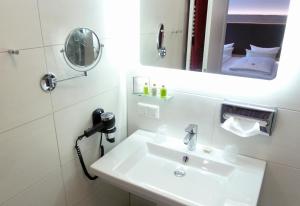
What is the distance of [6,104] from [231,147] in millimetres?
989

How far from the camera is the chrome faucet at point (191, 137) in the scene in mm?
1258

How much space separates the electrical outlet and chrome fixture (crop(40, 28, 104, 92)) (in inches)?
15.3

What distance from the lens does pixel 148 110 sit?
146 centimetres

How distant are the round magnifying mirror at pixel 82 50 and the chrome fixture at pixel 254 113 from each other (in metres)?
0.66

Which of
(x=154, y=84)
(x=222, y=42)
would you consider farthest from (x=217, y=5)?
(x=154, y=84)

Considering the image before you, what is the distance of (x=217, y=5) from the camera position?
1153 millimetres

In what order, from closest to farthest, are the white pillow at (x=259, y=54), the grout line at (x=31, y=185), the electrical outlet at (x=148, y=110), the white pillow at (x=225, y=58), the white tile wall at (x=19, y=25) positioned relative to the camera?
the white tile wall at (x=19, y=25) < the grout line at (x=31, y=185) < the white pillow at (x=259, y=54) < the white pillow at (x=225, y=58) < the electrical outlet at (x=148, y=110)

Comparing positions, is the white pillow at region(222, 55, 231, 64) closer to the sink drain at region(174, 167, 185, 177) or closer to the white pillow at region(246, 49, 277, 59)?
the white pillow at region(246, 49, 277, 59)

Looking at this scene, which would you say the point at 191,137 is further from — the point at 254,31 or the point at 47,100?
the point at 47,100

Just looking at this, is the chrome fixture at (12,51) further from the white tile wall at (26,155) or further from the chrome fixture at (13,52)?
the white tile wall at (26,155)

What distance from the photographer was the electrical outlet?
1433 millimetres

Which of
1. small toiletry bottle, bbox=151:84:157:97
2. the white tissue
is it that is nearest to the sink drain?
the white tissue

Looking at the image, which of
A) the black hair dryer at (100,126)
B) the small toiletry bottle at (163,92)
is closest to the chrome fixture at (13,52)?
the black hair dryer at (100,126)

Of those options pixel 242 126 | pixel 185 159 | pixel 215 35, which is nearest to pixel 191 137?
pixel 185 159
